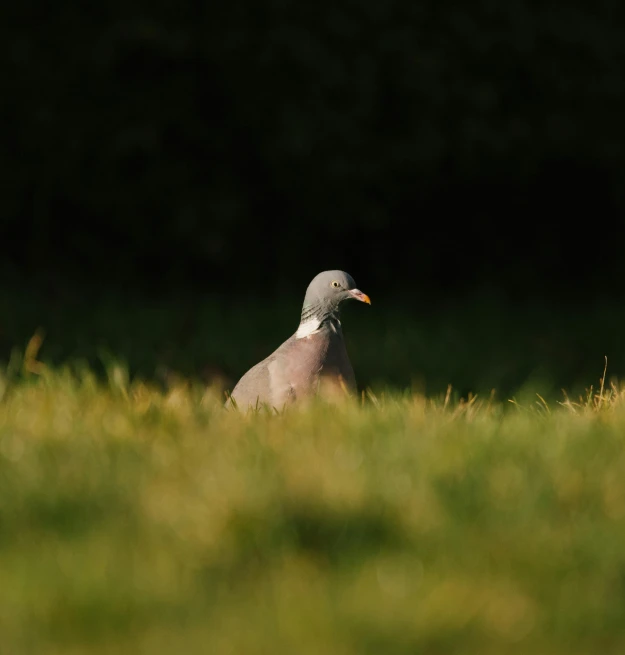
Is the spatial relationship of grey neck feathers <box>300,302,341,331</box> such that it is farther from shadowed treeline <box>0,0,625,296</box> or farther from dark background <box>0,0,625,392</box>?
shadowed treeline <box>0,0,625,296</box>

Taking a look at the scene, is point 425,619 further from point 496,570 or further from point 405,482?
point 405,482

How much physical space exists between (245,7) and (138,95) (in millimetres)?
1191

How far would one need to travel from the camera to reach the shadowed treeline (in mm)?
9844

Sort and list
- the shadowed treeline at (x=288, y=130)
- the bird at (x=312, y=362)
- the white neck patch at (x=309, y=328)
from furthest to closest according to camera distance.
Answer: the shadowed treeline at (x=288, y=130)
the white neck patch at (x=309, y=328)
the bird at (x=312, y=362)

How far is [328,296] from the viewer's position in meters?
4.38

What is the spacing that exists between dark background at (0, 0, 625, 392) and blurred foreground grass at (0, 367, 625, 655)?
510cm

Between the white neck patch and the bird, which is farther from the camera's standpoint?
the white neck patch

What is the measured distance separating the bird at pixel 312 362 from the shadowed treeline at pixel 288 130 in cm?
579

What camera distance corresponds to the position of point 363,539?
2.85m

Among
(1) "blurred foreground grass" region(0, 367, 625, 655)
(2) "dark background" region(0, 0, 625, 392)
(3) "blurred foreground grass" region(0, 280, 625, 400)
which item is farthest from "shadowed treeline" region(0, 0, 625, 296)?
(1) "blurred foreground grass" region(0, 367, 625, 655)

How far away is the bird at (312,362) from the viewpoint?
4.21m

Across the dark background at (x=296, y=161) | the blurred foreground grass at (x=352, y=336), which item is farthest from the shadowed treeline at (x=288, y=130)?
the blurred foreground grass at (x=352, y=336)

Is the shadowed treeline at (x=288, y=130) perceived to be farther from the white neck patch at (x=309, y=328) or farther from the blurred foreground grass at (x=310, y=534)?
the blurred foreground grass at (x=310, y=534)

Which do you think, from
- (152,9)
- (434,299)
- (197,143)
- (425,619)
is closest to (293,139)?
(197,143)
